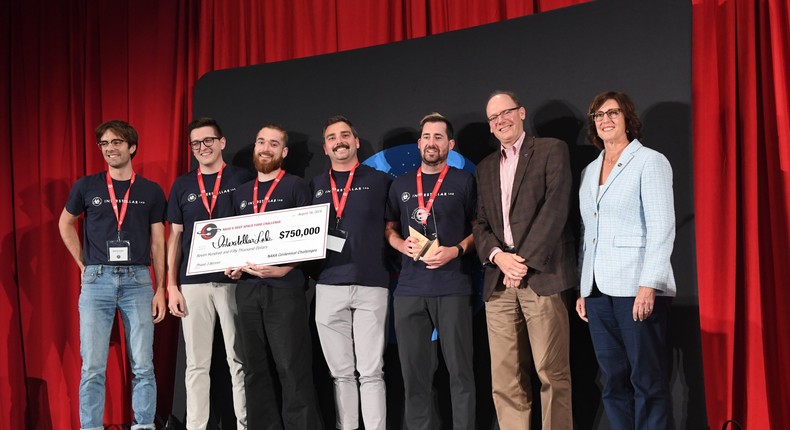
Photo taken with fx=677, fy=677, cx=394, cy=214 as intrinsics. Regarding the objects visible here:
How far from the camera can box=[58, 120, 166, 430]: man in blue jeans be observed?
3.93 metres

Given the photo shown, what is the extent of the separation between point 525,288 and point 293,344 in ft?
4.11

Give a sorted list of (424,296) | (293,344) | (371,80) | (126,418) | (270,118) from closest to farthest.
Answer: (424,296) → (293,344) → (371,80) → (270,118) → (126,418)

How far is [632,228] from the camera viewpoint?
2.83 m

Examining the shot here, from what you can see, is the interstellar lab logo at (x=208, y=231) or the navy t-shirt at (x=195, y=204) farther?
the navy t-shirt at (x=195, y=204)

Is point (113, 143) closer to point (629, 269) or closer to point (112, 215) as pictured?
point (112, 215)

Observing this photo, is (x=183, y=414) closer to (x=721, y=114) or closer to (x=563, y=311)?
(x=563, y=311)

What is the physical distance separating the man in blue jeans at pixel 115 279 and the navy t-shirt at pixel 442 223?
1.59m

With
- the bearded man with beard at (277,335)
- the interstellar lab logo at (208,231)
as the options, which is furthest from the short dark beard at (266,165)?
the interstellar lab logo at (208,231)

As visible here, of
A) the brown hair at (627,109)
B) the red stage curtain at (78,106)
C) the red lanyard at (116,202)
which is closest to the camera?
the brown hair at (627,109)

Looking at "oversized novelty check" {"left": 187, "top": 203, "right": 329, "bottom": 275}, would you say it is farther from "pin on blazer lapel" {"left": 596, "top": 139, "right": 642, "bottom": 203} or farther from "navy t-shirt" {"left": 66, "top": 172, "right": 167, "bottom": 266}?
"pin on blazer lapel" {"left": 596, "top": 139, "right": 642, "bottom": 203}

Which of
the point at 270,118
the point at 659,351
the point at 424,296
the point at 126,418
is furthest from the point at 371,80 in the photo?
the point at 126,418

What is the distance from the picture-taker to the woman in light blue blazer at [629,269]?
2746mm

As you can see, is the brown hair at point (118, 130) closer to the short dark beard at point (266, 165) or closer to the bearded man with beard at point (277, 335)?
the short dark beard at point (266, 165)

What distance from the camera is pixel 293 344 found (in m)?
3.54
